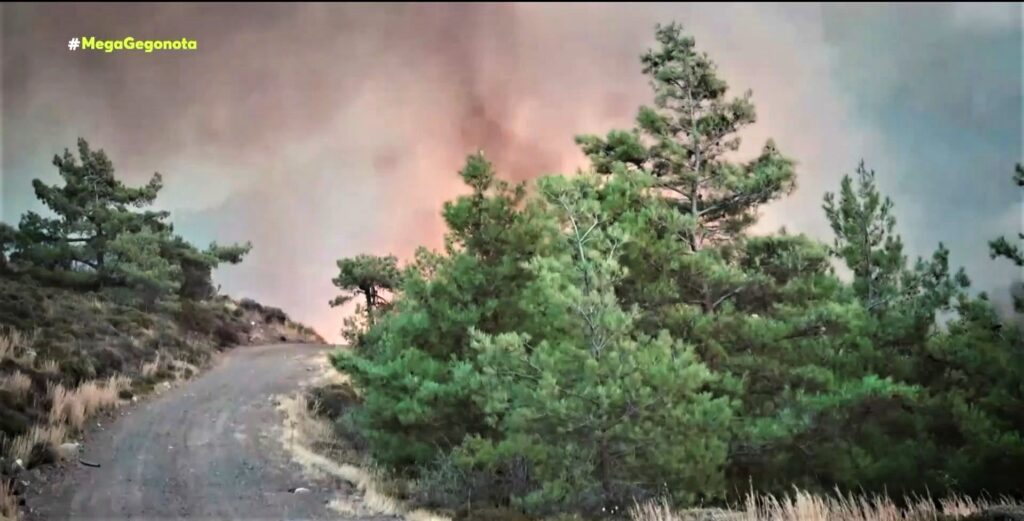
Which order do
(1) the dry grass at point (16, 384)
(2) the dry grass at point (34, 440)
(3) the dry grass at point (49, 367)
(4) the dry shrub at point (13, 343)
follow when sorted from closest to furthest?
(2) the dry grass at point (34, 440), (1) the dry grass at point (16, 384), (4) the dry shrub at point (13, 343), (3) the dry grass at point (49, 367)

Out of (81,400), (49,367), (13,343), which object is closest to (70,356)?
(49,367)

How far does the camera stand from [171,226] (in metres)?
20.0

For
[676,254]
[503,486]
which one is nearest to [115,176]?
[503,486]

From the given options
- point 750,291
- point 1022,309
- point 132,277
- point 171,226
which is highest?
point 171,226

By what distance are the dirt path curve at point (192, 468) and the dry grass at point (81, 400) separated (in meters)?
0.47

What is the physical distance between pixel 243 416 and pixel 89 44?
364 inches

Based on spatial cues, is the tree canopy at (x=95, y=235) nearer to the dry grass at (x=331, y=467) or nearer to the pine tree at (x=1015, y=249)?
the dry grass at (x=331, y=467)

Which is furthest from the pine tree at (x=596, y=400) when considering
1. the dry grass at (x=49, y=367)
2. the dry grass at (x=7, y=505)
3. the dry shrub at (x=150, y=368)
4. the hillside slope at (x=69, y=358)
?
A: the dry shrub at (x=150, y=368)

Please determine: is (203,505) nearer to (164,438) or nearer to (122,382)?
(164,438)

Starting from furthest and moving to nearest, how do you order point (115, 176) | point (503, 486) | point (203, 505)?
point (115, 176)
point (503, 486)
point (203, 505)

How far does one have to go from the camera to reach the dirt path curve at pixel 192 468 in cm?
1047

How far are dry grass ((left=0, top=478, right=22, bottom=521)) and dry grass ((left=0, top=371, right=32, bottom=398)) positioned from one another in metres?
3.68

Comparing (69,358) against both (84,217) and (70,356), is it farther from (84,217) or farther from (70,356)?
(84,217)

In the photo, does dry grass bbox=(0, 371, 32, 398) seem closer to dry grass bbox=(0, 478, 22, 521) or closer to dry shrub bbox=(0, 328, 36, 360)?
dry shrub bbox=(0, 328, 36, 360)
